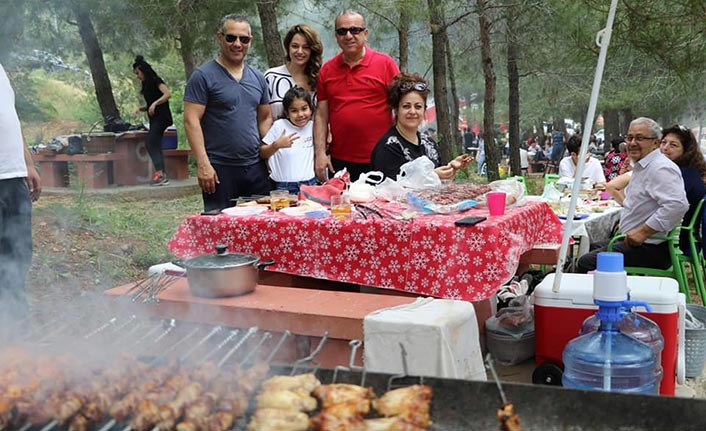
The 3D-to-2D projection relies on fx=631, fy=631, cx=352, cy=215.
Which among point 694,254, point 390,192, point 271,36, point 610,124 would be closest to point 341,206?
point 390,192

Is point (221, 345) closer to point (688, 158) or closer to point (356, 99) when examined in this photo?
point (356, 99)

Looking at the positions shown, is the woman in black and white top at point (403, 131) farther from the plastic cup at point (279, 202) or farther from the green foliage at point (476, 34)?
the green foliage at point (476, 34)

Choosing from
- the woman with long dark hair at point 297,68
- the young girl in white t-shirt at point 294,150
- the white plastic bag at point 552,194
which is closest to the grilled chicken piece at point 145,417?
the young girl in white t-shirt at point 294,150

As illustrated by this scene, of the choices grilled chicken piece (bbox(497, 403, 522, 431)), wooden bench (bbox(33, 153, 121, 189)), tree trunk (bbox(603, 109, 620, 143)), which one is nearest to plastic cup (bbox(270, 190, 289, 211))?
grilled chicken piece (bbox(497, 403, 522, 431))

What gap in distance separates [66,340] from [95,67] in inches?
496

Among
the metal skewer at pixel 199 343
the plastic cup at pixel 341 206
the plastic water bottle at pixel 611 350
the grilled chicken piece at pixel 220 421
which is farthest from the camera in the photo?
the plastic cup at pixel 341 206

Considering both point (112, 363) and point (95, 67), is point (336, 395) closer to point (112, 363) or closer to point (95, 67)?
point (112, 363)

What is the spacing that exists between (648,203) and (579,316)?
7.57ft

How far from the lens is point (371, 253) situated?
3520mm

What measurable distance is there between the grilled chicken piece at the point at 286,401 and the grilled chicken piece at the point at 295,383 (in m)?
0.03

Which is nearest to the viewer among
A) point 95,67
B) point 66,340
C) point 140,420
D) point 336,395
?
point 140,420

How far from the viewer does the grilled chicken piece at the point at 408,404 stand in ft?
7.41

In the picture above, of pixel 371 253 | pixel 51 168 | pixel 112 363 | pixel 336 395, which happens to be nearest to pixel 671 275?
pixel 371 253

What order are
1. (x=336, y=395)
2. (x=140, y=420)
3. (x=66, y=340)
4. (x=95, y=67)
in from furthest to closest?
(x=95, y=67) < (x=66, y=340) < (x=336, y=395) < (x=140, y=420)
